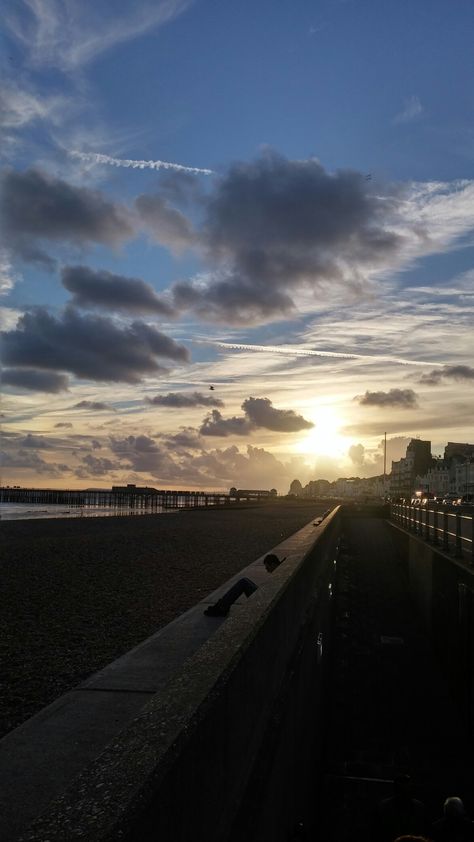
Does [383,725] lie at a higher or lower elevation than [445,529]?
lower

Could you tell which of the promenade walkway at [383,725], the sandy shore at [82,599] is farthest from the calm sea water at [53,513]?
the promenade walkway at [383,725]

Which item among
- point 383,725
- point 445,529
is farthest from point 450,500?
point 383,725

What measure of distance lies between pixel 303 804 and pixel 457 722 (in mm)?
4944

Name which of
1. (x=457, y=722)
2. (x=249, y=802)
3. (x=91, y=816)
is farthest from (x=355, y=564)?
(x=91, y=816)

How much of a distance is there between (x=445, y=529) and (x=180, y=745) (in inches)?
574

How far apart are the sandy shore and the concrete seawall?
0.75m

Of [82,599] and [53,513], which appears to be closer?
Result: [82,599]

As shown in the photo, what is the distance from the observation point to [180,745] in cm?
260

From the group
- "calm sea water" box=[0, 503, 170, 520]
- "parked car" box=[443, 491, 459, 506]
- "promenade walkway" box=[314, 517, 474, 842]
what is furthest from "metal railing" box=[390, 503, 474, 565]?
"calm sea water" box=[0, 503, 170, 520]

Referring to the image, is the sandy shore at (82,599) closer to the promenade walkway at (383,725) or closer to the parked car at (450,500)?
the promenade walkway at (383,725)

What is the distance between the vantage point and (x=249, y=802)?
150 inches

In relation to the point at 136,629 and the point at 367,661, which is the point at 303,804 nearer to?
the point at 136,629

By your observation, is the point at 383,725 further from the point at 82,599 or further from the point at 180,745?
the point at 180,745

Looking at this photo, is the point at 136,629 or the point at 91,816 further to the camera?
the point at 136,629
